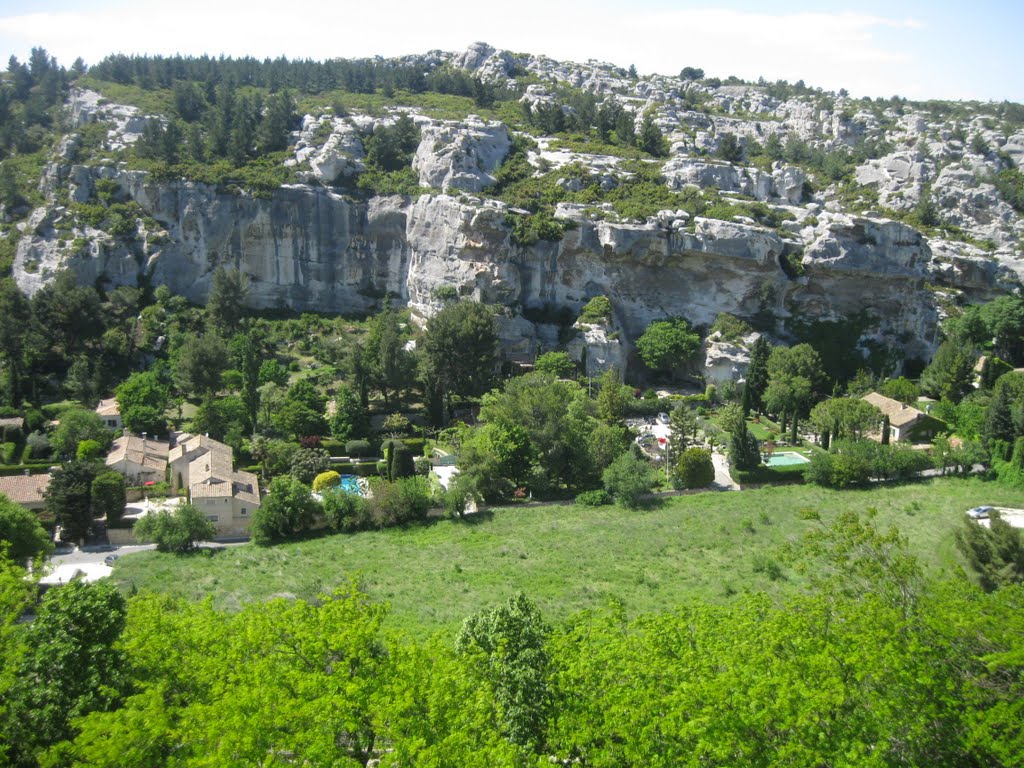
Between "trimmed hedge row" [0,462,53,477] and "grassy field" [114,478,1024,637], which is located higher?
"trimmed hedge row" [0,462,53,477]

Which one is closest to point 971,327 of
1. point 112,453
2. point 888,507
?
point 888,507

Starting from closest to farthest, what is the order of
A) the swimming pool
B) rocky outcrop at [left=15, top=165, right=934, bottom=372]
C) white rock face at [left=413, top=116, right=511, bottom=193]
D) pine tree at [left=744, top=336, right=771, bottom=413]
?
the swimming pool < pine tree at [left=744, top=336, right=771, bottom=413] < rocky outcrop at [left=15, top=165, right=934, bottom=372] < white rock face at [left=413, top=116, right=511, bottom=193]

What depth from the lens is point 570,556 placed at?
28578 millimetres

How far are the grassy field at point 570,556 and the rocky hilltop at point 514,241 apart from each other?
17.7 metres

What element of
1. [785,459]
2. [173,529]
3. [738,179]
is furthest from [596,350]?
[173,529]

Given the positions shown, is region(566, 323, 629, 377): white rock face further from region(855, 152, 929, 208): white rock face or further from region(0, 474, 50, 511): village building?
region(855, 152, 929, 208): white rock face

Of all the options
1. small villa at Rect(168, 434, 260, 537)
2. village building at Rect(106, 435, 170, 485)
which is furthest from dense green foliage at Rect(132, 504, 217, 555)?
village building at Rect(106, 435, 170, 485)

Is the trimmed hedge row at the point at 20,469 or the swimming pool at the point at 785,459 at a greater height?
the trimmed hedge row at the point at 20,469

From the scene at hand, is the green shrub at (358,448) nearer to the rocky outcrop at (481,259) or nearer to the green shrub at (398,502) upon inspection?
the green shrub at (398,502)

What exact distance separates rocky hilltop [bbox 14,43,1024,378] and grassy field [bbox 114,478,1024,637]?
17.7 m

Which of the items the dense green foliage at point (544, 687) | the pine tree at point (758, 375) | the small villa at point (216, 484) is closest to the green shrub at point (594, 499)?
the small villa at point (216, 484)

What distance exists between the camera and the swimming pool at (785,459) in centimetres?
3766

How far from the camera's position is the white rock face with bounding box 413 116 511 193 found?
5491cm

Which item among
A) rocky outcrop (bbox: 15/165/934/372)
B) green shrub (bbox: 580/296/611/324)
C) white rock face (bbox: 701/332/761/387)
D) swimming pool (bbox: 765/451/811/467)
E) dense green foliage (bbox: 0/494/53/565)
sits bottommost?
swimming pool (bbox: 765/451/811/467)
